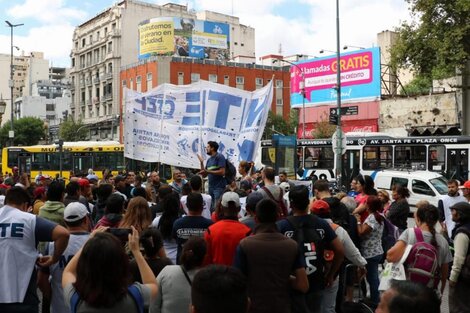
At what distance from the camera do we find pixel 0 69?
4651 inches

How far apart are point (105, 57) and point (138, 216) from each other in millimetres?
73709

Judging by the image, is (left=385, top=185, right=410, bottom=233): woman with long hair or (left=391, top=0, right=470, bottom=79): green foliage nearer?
(left=385, top=185, right=410, bottom=233): woman with long hair

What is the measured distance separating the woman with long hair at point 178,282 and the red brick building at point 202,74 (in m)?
61.3

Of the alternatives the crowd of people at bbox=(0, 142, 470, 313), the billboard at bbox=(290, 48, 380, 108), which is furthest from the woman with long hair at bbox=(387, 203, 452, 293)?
the billboard at bbox=(290, 48, 380, 108)

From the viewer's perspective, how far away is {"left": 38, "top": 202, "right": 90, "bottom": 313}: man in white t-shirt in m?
4.88

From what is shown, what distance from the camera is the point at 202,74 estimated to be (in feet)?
226

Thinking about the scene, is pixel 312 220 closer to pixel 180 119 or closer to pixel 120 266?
pixel 120 266

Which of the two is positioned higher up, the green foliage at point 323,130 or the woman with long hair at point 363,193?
the green foliage at point 323,130

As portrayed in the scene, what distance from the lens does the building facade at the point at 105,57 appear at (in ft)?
242

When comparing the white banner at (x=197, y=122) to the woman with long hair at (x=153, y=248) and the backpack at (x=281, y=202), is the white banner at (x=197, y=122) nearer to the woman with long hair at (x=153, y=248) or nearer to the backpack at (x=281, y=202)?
the backpack at (x=281, y=202)

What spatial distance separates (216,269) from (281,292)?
5.79 ft

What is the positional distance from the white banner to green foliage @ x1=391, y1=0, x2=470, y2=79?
66.7 feet

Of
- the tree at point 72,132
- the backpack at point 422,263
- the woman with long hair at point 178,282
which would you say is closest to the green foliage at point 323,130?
the tree at point 72,132

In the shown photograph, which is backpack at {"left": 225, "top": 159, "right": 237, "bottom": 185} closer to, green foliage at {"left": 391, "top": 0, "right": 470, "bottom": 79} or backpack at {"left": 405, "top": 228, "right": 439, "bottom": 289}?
backpack at {"left": 405, "top": 228, "right": 439, "bottom": 289}
